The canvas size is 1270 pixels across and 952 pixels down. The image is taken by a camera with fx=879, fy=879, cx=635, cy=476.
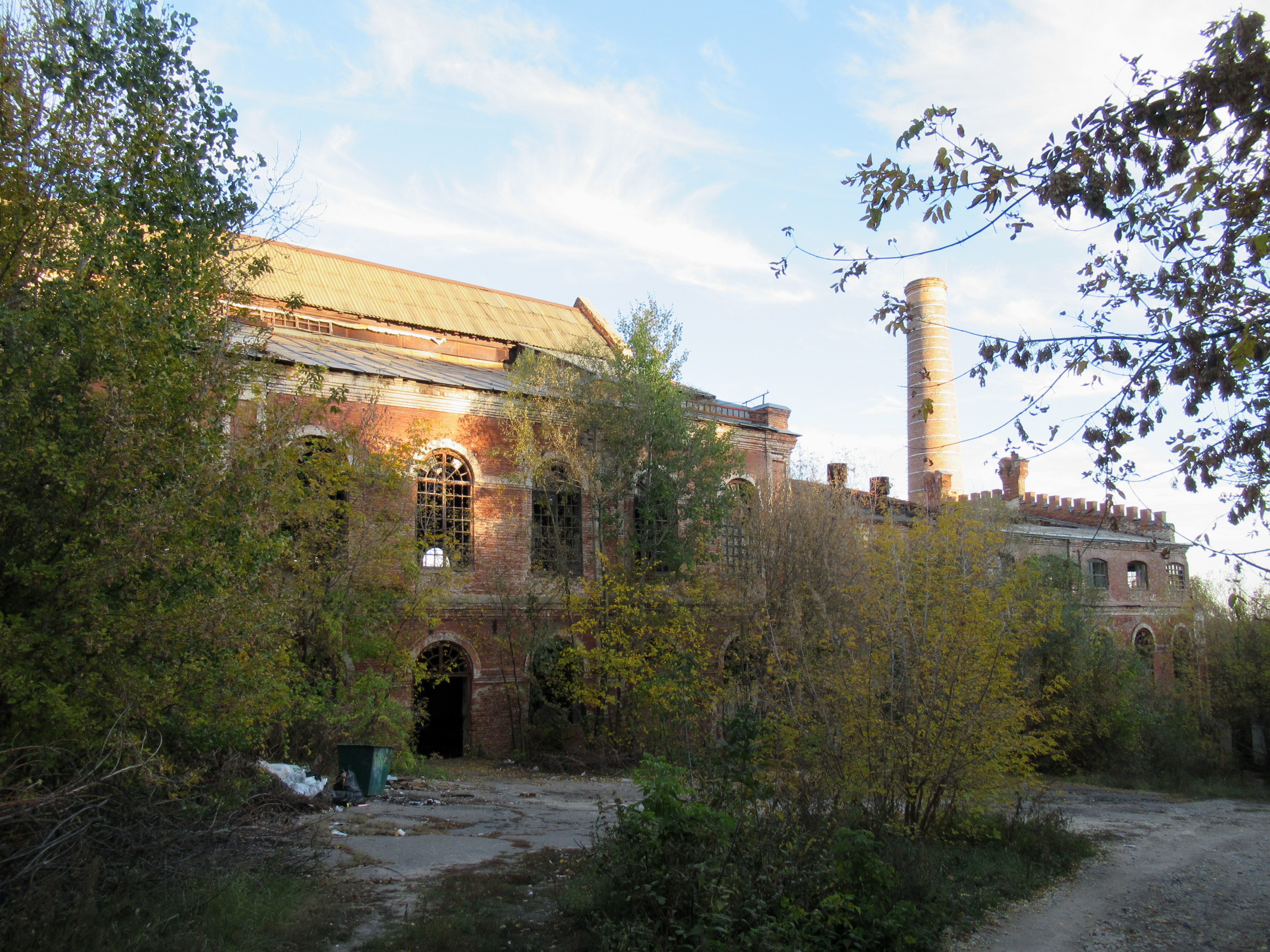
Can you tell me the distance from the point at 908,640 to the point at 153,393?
7.55m

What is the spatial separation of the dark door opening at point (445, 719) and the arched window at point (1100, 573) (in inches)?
960

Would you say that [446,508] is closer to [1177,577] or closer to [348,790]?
[348,790]

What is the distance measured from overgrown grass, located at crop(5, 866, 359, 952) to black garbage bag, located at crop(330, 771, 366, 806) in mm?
4461

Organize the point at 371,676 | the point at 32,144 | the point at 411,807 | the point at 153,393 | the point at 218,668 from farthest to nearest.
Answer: the point at 371,676 < the point at 411,807 < the point at 32,144 < the point at 218,668 < the point at 153,393

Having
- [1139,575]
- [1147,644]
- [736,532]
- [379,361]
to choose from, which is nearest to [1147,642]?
[1147,644]

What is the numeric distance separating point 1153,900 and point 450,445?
1444 cm

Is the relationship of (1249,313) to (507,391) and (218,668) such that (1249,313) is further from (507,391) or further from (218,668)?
(507,391)

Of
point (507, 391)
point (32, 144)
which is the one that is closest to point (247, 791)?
point (32, 144)

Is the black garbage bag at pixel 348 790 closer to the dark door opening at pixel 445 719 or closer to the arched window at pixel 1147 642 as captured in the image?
the dark door opening at pixel 445 719

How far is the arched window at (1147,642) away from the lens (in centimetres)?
3133

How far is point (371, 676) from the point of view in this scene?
14.2m

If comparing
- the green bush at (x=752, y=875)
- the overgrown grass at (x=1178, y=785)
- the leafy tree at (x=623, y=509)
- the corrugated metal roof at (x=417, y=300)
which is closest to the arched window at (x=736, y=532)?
the leafy tree at (x=623, y=509)

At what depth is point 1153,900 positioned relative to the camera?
30.6 feet

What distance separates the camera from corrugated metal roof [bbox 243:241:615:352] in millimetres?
22500
